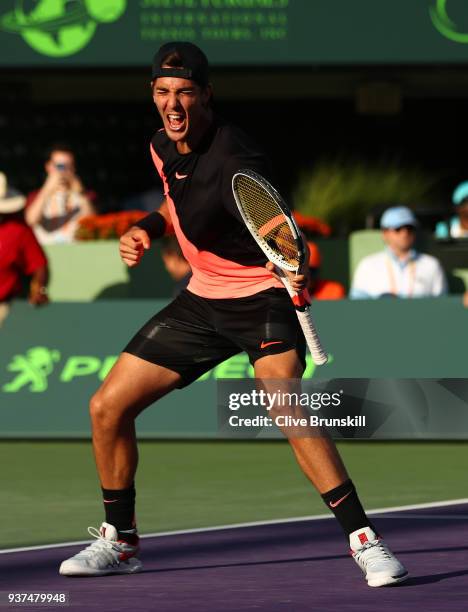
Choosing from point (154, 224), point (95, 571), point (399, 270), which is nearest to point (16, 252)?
point (399, 270)

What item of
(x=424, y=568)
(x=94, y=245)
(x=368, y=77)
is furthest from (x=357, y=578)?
(x=368, y=77)

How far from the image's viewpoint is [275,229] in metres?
6.37

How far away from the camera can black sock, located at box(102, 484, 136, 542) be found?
271 inches

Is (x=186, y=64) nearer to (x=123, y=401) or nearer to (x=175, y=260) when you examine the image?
(x=123, y=401)

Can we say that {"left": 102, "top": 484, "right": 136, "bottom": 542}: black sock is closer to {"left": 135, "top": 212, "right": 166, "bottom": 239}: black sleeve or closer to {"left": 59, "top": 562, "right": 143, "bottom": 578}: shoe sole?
{"left": 59, "top": 562, "right": 143, "bottom": 578}: shoe sole

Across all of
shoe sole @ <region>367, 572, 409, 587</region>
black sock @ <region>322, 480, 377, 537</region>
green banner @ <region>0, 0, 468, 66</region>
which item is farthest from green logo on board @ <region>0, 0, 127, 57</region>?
shoe sole @ <region>367, 572, 409, 587</region>

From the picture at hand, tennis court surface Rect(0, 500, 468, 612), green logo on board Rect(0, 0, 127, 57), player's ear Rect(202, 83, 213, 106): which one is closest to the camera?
tennis court surface Rect(0, 500, 468, 612)

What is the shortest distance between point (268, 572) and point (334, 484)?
60 centimetres

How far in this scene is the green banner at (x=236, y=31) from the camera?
45.5ft

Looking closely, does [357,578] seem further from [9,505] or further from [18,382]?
[18,382]

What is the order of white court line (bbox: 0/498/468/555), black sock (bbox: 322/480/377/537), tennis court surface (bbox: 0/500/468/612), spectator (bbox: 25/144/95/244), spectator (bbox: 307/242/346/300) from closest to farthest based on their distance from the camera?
tennis court surface (bbox: 0/500/468/612)
black sock (bbox: 322/480/377/537)
white court line (bbox: 0/498/468/555)
spectator (bbox: 307/242/346/300)
spectator (bbox: 25/144/95/244)

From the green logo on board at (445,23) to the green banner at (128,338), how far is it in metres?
3.27

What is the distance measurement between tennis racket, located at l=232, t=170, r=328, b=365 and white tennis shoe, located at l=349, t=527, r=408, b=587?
694 millimetres

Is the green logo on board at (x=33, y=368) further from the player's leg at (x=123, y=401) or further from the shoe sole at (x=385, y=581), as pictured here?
the shoe sole at (x=385, y=581)
